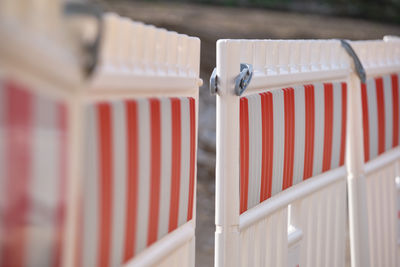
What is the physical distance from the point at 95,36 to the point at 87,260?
33 centimetres

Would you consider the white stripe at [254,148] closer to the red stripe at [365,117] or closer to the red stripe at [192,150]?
the red stripe at [192,150]

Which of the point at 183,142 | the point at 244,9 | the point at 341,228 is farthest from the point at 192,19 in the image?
the point at 183,142

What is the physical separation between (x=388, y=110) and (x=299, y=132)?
0.75 metres

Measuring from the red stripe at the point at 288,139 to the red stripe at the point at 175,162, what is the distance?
0.51m

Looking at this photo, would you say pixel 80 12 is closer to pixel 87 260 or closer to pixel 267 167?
pixel 87 260

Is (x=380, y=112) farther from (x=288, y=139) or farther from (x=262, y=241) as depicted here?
(x=262, y=241)

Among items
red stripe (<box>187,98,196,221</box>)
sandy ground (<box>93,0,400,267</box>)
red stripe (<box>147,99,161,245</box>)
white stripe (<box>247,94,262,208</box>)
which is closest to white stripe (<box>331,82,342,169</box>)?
white stripe (<box>247,94,262,208</box>)

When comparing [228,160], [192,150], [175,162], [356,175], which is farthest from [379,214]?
[175,162]

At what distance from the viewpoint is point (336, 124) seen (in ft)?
7.06

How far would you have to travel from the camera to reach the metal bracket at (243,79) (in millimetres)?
1521

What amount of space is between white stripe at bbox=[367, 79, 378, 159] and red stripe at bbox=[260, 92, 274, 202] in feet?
2.49

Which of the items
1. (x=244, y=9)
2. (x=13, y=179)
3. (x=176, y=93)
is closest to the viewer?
(x=13, y=179)

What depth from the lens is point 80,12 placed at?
84 centimetres

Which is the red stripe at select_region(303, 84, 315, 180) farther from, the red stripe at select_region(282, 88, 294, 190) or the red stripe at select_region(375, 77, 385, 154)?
the red stripe at select_region(375, 77, 385, 154)
